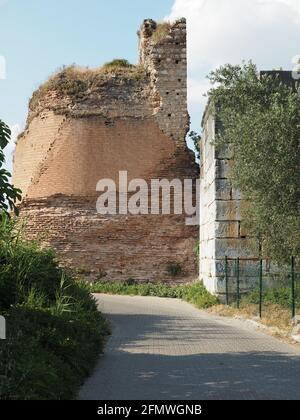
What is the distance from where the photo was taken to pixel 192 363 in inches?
360

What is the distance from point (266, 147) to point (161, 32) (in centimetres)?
1502

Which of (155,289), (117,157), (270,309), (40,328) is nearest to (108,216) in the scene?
(117,157)

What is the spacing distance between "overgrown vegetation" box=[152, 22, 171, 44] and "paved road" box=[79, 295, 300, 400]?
53.0 ft

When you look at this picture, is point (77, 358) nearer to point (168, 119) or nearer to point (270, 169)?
point (270, 169)

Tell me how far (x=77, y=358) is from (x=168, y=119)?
19.8 meters

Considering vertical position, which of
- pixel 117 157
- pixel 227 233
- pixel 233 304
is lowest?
pixel 233 304

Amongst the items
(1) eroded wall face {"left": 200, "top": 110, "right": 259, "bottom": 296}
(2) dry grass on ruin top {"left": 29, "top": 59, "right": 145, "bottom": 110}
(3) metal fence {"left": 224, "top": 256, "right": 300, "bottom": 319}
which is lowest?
(3) metal fence {"left": 224, "top": 256, "right": 300, "bottom": 319}

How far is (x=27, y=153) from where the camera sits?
96.8ft

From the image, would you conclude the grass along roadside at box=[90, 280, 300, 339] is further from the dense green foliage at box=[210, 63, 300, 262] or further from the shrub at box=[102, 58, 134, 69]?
the shrub at box=[102, 58, 134, 69]

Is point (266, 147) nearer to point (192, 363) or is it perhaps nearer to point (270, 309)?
point (270, 309)

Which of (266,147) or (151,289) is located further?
(151,289)

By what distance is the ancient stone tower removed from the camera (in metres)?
26.4

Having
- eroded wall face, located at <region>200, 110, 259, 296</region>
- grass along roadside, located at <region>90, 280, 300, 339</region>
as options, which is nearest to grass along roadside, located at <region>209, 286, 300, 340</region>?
grass along roadside, located at <region>90, 280, 300, 339</region>
